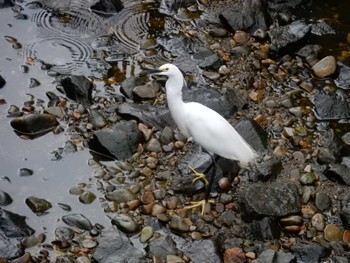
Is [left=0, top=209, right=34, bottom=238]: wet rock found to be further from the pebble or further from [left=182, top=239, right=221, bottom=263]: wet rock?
the pebble

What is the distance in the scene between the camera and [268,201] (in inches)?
194

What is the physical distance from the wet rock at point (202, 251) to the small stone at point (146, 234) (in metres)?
0.29

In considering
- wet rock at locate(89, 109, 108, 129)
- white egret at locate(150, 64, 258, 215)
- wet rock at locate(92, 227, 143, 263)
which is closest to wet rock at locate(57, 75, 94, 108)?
wet rock at locate(89, 109, 108, 129)

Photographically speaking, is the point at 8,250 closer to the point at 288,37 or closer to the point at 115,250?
the point at 115,250

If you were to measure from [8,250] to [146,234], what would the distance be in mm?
1032

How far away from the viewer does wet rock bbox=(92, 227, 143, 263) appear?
14.8 feet

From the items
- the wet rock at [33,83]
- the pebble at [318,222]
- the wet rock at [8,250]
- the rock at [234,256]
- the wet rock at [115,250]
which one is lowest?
the pebble at [318,222]

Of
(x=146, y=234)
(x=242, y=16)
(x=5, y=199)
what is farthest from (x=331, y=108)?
(x=5, y=199)

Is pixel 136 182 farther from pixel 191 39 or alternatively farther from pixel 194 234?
pixel 191 39

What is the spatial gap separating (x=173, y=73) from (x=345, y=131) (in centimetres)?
191

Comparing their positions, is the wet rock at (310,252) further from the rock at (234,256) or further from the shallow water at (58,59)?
the shallow water at (58,59)

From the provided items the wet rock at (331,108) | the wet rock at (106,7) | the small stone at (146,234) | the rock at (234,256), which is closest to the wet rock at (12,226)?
the small stone at (146,234)

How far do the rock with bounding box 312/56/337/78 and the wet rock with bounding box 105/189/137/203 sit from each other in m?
2.59

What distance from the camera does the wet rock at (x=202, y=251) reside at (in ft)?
15.1
